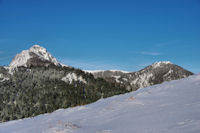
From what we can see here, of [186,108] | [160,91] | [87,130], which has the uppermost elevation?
[160,91]

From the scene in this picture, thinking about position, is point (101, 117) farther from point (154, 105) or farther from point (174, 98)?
point (174, 98)

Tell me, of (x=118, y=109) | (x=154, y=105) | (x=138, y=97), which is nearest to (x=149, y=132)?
(x=154, y=105)

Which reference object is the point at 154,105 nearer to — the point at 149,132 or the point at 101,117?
the point at 101,117

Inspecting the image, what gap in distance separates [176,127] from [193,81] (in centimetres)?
1094

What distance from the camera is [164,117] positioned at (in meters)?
11.5

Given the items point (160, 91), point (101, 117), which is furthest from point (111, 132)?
point (160, 91)

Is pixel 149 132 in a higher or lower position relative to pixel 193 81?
lower

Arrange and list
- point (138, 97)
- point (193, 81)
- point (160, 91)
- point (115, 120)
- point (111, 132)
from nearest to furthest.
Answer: point (111, 132), point (115, 120), point (138, 97), point (160, 91), point (193, 81)

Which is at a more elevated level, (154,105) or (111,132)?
(154,105)

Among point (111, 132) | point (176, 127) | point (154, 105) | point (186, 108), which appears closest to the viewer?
point (176, 127)

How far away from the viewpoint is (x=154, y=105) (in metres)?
14.4

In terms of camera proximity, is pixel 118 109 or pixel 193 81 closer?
pixel 118 109

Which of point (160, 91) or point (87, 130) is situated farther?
point (160, 91)

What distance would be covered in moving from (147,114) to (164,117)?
4.40 feet
